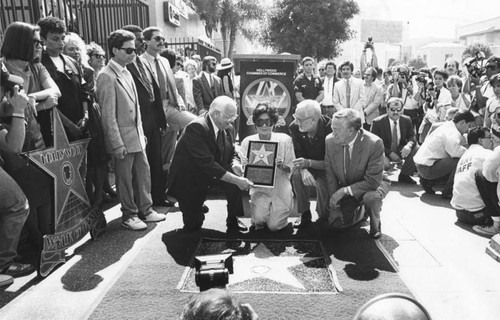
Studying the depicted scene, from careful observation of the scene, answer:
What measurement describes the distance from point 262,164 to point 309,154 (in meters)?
0.64

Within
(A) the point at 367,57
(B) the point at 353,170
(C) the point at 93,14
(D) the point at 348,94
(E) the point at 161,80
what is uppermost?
(C) the point at 93,14

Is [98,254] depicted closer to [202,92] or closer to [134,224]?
[134,224]

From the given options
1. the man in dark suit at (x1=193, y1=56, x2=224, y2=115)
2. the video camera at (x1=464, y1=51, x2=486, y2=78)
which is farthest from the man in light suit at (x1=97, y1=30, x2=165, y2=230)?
the video camera at (x1=464, y1=51, x2=486, y2=78)

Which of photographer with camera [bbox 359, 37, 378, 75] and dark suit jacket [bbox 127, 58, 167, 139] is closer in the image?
dark suit jacket [bbox 127, 58, 167, 139]

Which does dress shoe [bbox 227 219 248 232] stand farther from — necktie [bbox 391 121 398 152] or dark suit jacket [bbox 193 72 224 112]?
dark suit jacket [bbox 193 72 224 112]

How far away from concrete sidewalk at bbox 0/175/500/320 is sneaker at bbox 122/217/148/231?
0.07 m

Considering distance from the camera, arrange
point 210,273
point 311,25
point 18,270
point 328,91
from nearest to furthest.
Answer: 1. point 210,273
2. point 18,270
3. point 328,91
4. point 311,25

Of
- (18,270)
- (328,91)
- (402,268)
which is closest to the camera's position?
(18,270)

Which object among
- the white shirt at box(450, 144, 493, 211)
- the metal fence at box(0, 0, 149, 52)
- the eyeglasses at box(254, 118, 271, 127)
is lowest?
the white shirt at box(450, 144, 493, 211)

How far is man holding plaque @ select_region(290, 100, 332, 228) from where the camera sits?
4802mm

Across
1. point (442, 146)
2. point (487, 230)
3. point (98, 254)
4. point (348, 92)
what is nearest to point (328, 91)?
point (348, 92)

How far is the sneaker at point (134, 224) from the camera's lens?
4.75 meters

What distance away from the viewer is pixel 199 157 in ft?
14.7

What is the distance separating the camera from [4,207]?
3.39 metres
